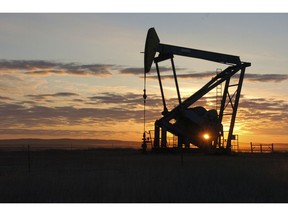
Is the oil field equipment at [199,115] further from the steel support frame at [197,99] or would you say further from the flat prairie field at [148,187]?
the flat prairie field at [148,187]

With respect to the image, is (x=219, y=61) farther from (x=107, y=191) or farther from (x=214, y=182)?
(x=107, y=191)

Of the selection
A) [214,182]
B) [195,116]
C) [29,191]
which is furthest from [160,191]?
[195,116]

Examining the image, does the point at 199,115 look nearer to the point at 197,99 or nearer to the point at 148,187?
the point at 197,99

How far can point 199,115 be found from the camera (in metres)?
32.0

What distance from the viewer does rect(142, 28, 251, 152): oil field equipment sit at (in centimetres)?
3135

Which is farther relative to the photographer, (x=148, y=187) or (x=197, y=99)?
(x=197, y=99)

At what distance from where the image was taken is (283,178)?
1661 centimetres

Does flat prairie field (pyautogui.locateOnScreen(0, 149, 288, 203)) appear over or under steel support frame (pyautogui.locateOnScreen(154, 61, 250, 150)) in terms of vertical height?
under

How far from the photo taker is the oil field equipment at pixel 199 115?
103 feet

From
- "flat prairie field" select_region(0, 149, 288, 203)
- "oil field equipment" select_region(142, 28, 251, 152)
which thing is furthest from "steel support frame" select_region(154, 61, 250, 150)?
"flat prairie field" select_region(0, 149, 288, 203)

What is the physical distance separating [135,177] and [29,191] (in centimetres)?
409

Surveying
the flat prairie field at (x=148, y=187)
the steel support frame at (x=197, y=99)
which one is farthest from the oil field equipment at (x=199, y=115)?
the flat prairie field at (x=148, y=187)

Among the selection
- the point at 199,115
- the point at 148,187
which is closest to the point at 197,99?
the point at 199,115

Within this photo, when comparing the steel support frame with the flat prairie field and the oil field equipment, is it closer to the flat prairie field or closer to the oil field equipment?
the oil field equipment
